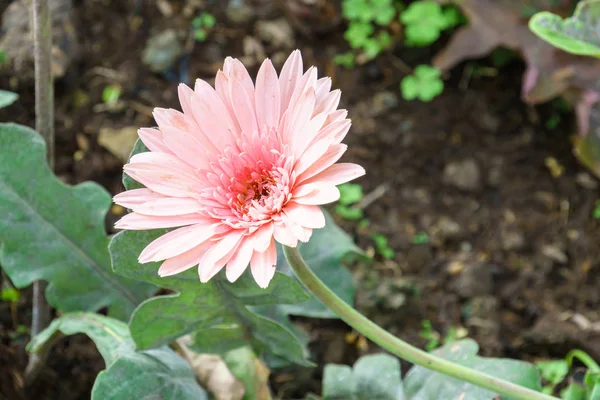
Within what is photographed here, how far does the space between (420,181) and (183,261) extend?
1459mm

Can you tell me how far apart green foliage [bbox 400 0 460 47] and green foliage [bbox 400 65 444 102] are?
0.11m

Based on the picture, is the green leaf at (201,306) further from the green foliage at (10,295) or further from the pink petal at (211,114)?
the green foliage at (10,295)

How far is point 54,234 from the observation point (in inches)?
63.3

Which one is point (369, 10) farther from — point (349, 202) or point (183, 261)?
point (183, 261)

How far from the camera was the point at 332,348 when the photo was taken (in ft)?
6.72

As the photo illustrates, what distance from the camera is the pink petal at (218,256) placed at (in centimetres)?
104

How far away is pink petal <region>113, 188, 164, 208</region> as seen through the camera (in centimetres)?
113

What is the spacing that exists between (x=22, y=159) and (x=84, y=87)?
89cm

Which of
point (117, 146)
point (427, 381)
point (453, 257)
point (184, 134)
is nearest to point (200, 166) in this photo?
point (184, 134)

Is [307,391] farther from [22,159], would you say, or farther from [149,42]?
[149,42]

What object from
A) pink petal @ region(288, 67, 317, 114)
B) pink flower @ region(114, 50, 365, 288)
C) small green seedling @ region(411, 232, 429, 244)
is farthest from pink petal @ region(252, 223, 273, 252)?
small green seedling @ region(411, 232, 429, 244)

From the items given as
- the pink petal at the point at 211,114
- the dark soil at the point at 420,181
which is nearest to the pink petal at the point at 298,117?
the pink petal at the point at 211,114

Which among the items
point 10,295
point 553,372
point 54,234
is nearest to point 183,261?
point 54,234

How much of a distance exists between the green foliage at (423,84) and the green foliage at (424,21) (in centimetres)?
11
